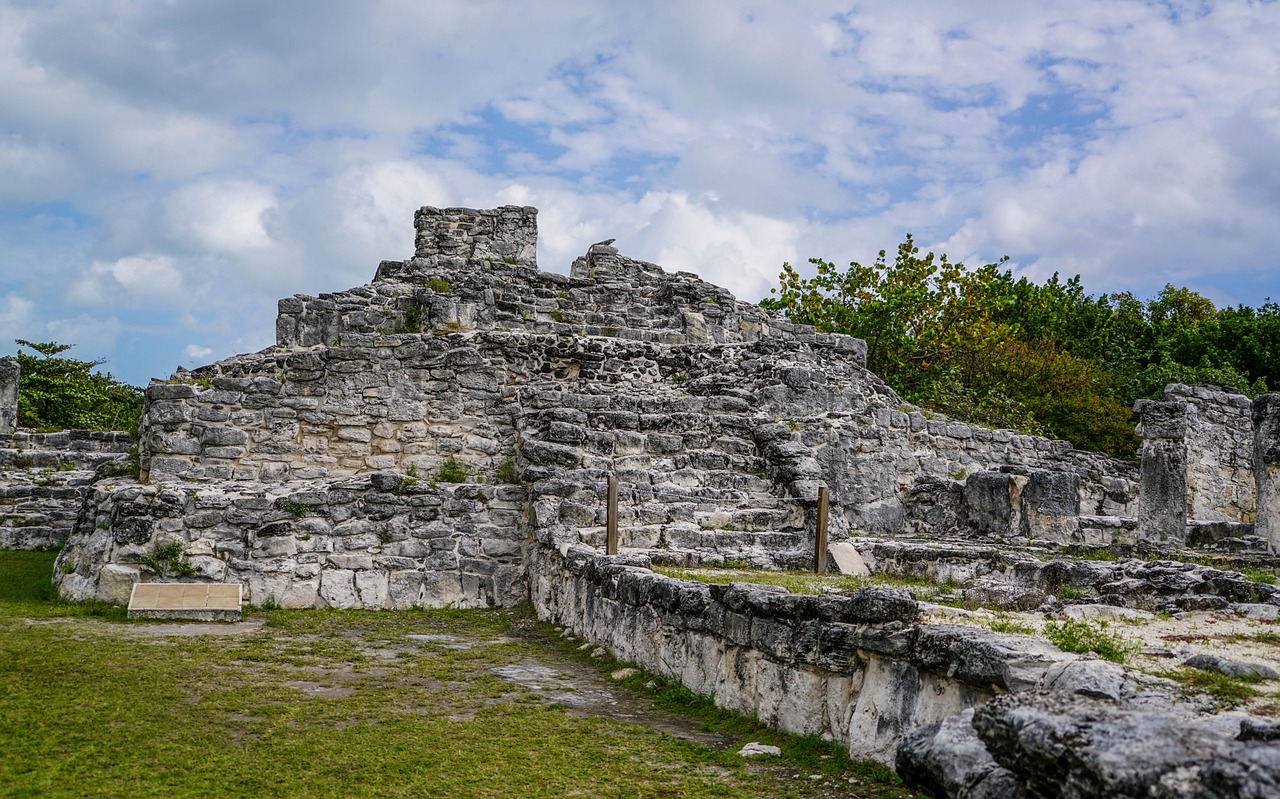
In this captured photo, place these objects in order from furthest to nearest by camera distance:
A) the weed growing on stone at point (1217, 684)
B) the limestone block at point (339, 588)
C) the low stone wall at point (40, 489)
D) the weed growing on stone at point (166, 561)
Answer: the low stone wall at point (40, 489) < the limestone block at point (339, 588) < the weed growing on stone at point (166, 561) < the weed growing on stone at point (1217, 684)

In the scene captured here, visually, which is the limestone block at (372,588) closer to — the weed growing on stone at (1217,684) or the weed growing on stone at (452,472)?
the weed growing on stone at (452,472)

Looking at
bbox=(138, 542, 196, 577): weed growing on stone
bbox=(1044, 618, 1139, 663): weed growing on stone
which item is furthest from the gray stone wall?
bbox=(138, 542, 196, 577): weed growing on stone

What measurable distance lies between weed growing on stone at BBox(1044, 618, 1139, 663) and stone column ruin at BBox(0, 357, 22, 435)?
18969 mm

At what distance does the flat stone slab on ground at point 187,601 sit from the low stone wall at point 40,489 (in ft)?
13.2

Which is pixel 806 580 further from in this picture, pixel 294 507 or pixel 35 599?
pixel 35 599

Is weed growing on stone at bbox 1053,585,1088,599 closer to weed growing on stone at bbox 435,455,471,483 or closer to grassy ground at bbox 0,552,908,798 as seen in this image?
grassy ground at bbox 0,552,908,798

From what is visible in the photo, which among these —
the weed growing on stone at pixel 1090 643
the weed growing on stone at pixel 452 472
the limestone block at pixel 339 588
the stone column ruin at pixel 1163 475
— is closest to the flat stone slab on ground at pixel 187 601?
the limestone block at pixel 339 588

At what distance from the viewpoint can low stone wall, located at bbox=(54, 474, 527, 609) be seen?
982 cm

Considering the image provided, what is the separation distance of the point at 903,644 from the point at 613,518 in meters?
4.99

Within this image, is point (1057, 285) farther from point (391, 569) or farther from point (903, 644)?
point (903, 644)

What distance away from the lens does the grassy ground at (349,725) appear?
15.0ft

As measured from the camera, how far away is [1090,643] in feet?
13.7

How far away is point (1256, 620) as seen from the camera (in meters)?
5.46

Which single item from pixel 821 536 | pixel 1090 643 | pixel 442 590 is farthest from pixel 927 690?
pixel 442 590
